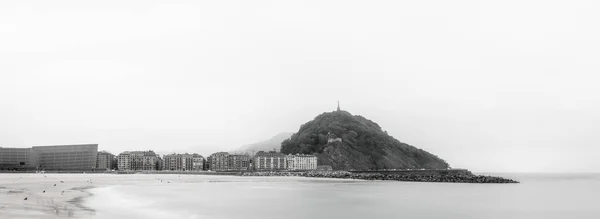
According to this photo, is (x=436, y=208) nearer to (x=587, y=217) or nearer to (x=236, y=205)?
(x=587, y=217)

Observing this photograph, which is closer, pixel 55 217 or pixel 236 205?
pixel 55 217

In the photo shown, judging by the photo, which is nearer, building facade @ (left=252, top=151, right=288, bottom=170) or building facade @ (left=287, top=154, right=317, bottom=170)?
building facade @ (left=252, top=151, right=288, bottom=170)

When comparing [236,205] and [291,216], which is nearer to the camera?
[291,216]

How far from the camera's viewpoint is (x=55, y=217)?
26.7 meters

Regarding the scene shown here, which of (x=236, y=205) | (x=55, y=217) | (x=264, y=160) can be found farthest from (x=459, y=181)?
(x=264, y=160)

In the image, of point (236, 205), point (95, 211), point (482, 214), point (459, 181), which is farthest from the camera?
point (459, 181)

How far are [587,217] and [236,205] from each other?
26.2 m

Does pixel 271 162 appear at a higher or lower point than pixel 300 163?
higher

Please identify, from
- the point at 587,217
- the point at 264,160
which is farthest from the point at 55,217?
the point at 264,160

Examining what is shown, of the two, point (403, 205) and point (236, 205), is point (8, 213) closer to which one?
point (236, 205)

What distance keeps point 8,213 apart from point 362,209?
23.7 meters

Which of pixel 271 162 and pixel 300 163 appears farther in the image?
pixel 300 163

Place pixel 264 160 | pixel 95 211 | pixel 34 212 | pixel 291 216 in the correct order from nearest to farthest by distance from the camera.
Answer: pixel 34 212 < pixel 95 211 < pixel 291 216 < pixel 264 160

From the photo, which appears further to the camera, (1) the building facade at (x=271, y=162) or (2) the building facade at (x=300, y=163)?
(2) the building facade at (x=300, y=163)
